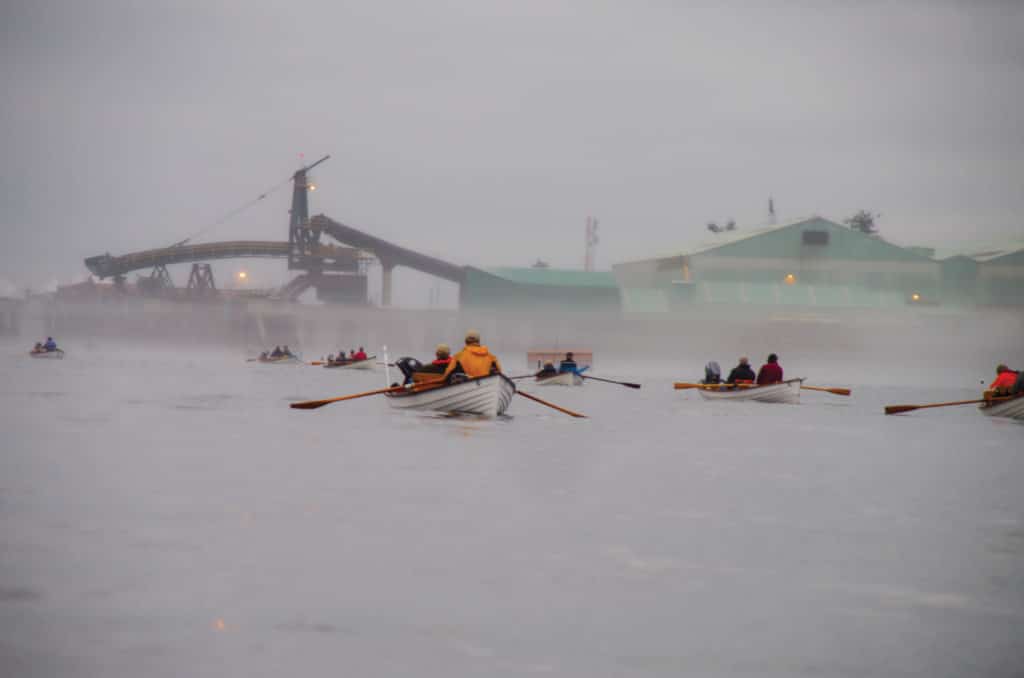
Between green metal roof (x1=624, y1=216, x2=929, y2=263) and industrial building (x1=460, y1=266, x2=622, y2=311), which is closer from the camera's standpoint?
green metal roof (x1=624, y1=216, x2=929, y2=263)

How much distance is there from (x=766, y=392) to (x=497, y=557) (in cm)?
2797

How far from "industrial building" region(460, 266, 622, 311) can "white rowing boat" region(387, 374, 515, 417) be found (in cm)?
6515

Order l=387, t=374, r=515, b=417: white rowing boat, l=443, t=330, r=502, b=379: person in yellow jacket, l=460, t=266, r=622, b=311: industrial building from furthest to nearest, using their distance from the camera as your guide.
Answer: l=460, t=266, r=622, b=311: industrial building < l=443, t=330, r=502, b=379: person in yellow jacket < l=387, t=374, r=515, b=417: white rowing boat

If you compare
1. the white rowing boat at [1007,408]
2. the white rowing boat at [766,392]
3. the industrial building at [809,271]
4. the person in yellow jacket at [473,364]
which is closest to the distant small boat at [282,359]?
the industrial building at [809,271]

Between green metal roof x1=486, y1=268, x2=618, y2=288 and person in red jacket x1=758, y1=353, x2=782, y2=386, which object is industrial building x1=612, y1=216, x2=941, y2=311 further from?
person in red jacket x1=758, y1=353, x2=782, y2=386

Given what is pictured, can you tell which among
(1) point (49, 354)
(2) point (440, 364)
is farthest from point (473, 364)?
(1) point (49, 354)

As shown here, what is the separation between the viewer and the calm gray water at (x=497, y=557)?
7477 millimetres

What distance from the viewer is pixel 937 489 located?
57.2 feet

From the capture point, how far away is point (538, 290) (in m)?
94.5

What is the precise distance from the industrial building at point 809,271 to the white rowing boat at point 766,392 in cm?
4817

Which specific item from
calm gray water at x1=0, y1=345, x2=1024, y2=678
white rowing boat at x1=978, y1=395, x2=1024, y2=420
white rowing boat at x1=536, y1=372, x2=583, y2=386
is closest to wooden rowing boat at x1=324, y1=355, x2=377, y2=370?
white rowing boat at x1=536, y1=372, x2=583, y2=386

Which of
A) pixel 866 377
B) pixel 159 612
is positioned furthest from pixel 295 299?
pixel 159 612

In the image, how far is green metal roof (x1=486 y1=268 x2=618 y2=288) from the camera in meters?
94.3

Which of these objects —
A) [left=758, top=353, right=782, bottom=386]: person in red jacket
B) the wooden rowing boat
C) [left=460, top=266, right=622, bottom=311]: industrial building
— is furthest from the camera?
[left=460, top=266, right=622, bottom=311]: industrial building
